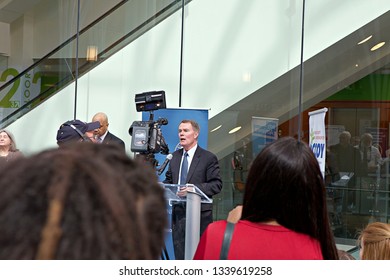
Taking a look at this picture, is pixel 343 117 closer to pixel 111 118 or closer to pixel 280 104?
pixel 280 104

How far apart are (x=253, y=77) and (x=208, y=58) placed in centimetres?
58

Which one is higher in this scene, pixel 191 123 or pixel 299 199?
pixel 191 123

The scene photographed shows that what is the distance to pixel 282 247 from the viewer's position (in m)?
1.57

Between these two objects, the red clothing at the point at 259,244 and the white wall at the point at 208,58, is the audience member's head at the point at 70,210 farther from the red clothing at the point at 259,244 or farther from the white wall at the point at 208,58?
the white wall at the point at 208,58

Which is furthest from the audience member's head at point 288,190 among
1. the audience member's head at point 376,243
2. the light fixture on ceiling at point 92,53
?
the light fixture on ceiling at point 92,53

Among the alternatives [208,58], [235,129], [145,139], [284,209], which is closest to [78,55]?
[208,58]

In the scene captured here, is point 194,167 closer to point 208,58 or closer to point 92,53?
point 208,58

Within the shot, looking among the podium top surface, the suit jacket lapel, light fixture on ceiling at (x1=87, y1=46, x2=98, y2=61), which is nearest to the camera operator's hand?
the podium top surface

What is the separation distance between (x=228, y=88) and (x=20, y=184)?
6414mm

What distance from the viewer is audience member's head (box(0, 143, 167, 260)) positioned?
2.31 feet

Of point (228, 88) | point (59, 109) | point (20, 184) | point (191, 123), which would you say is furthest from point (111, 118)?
point (20, 184)

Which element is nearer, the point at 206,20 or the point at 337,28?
the point at 337,28
